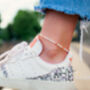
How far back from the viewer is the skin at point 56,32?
1.81 ft

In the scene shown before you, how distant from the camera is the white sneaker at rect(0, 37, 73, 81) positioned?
551 mm

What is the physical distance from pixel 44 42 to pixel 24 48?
0.19 ft

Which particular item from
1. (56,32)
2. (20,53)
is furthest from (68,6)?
(20,53)

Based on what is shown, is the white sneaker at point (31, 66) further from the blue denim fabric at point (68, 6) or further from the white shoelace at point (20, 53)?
the blue denim fabric at point (68, 6)

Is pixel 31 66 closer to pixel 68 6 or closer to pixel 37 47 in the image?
pixel 37 47

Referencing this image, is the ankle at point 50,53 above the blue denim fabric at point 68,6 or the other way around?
the other way around

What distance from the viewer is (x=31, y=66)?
55 centimetres

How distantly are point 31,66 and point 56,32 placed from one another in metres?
0.11

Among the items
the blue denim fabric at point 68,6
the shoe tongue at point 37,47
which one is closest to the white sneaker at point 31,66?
the shoe tongue at point 37,47

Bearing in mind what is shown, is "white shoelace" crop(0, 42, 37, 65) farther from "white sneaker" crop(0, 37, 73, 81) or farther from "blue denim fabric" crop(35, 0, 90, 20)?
"blue denim fabric" crop(35, 0, 90, 20)

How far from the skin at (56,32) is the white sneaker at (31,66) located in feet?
0.05

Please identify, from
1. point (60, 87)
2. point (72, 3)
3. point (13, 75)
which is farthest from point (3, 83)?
point (72, 3)

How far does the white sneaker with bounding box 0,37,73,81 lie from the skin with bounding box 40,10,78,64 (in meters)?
0.02

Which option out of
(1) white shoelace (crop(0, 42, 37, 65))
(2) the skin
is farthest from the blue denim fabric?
(1) white shoelace (crop(0, 42, 37, 65))
